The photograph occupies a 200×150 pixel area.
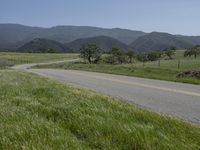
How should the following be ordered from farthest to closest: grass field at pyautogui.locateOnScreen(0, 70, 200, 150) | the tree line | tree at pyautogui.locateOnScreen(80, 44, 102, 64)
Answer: the tree line → tree at pyautogui.locateOnScreen(80, 44, 102, 64) → grass field at pyautogui.locateOnScreen(0, 70, 200, 150)

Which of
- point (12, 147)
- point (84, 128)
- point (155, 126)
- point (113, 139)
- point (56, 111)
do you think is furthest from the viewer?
point (56, 111)

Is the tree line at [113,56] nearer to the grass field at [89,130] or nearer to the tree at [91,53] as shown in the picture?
the tree at [91,53]

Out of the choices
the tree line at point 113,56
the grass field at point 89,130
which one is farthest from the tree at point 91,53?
the grass field at point 89,130

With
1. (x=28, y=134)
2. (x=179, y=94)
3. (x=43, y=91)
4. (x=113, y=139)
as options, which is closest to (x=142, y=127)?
(x=113, y=139)

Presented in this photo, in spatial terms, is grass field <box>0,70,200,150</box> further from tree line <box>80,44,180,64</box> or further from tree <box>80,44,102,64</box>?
tree <box>80,44,102,64</box>

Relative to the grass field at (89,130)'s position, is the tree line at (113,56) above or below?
below

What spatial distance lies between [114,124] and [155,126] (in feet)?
2.22

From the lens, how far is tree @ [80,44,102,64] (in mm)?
78312

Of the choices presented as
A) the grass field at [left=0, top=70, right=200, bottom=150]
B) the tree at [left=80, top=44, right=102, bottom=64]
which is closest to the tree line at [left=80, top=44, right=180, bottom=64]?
the tree at [left=80, top=44, right=102, bottom=64]

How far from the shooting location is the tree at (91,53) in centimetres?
7831

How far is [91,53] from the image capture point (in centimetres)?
7862

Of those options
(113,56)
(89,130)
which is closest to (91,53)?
(113,56)

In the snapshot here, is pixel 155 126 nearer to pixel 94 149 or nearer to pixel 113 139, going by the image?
pixel 113 139

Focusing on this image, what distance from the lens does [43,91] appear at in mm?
10125
